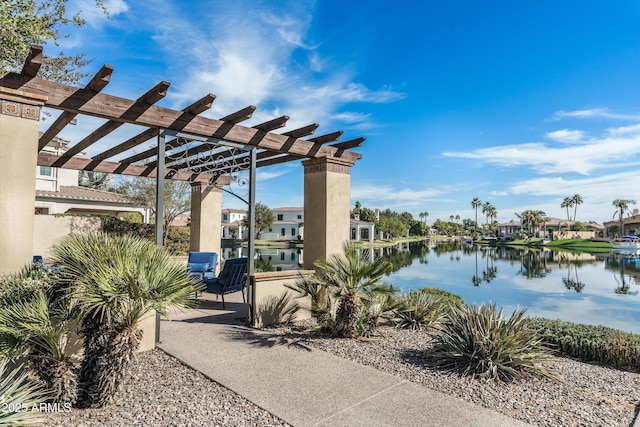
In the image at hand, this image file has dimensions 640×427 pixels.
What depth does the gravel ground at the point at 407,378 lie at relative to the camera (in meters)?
3.19

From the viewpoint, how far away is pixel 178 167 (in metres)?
11.1

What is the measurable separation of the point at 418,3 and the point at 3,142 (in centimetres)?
1238

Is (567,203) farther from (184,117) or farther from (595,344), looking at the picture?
(184,117)

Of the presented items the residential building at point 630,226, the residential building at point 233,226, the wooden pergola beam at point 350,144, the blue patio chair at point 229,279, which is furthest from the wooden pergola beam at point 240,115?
the residential building at point 630,226

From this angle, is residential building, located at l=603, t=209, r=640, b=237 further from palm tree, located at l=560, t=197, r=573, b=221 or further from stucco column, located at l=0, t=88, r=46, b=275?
stucco column, located at l=0, t=88, r=46, b=275

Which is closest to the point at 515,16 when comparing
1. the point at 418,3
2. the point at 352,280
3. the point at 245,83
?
the point at 418,3

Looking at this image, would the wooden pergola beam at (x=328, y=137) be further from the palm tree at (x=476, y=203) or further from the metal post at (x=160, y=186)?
the palm tree at (x=476, y=203)

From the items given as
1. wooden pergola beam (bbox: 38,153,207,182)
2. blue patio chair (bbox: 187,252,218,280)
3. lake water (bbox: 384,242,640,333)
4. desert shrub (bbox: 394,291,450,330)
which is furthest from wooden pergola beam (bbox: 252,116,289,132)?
lake water (bbox: 384,242,640,333)

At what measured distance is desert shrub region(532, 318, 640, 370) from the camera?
536 centimetres

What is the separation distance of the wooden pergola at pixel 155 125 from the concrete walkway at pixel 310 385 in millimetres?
3491

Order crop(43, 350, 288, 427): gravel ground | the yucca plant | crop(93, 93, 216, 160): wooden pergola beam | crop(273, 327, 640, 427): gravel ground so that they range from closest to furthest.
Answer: crop(43, 350, 288, 427): gravel ground < the yucca plant < crop(273, 327, 640, 427): gravel ground < crop(93, 93, 216, 160): wooden pergola beam

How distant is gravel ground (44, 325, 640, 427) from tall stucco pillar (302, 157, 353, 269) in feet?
9.13

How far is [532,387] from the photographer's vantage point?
4070 mm

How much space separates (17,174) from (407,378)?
5.41 metres
